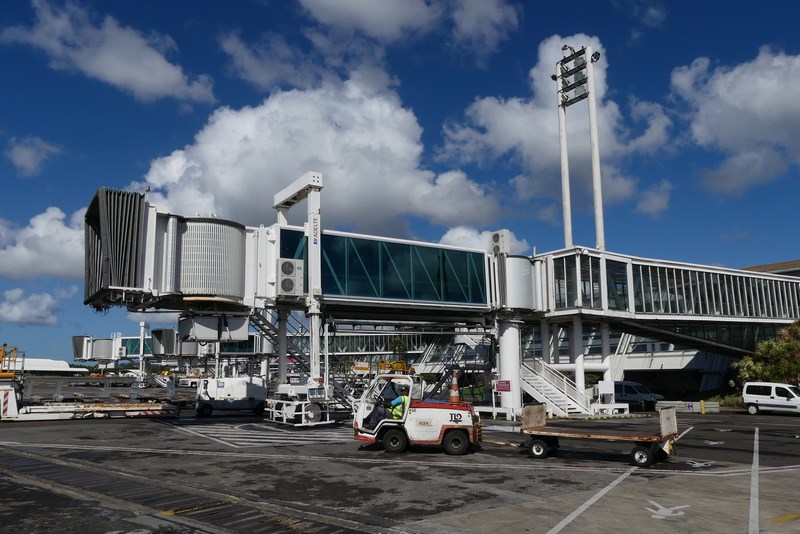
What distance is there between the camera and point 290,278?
2750 cm

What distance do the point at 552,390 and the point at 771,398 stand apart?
12.3 m

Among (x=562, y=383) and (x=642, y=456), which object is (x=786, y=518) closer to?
(x=642, y=456)

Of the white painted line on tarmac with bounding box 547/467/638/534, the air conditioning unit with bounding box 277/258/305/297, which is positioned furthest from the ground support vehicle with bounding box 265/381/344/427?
the white painted line on tarmac with bounding box 547/467/638/534

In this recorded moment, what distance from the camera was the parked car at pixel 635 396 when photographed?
40750 mm

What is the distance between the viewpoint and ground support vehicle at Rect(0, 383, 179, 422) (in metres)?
29.3

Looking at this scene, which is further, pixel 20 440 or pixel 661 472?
pixel 20 440

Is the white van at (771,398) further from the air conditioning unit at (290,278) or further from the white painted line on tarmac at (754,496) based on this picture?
Answer: the air conditioning unit at (290,278)

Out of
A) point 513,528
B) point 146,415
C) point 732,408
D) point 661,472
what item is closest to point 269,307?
point 146,415

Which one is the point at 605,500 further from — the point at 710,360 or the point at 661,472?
the point at 710,360

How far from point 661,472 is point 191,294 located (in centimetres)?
1894

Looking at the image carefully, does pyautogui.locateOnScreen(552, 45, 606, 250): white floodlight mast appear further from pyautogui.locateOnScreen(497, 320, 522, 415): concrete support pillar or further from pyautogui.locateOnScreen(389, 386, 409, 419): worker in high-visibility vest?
pyautogui.locateOnScreen(389, 386, 409, 419): worker in high-visibility vest

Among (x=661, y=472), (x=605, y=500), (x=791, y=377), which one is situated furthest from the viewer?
(x=791, y=377)

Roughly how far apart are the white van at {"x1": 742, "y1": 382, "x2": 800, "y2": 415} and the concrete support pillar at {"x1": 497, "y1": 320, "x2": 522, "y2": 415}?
45.8 ft

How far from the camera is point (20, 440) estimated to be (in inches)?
845
